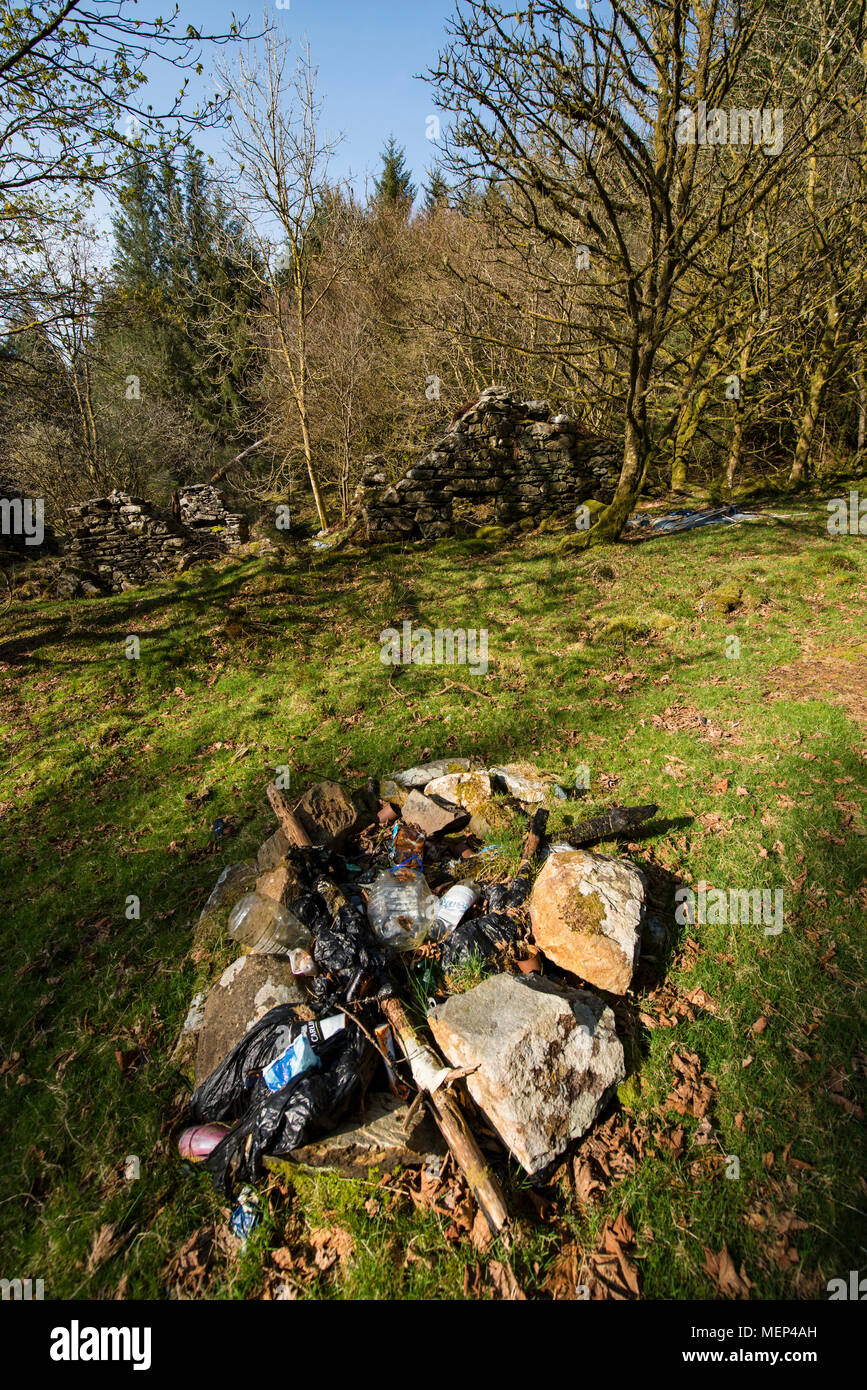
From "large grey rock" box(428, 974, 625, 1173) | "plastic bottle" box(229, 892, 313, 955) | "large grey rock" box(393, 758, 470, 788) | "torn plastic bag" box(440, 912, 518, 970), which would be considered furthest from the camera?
"large grey rock" box(393, 758, 470, 788)

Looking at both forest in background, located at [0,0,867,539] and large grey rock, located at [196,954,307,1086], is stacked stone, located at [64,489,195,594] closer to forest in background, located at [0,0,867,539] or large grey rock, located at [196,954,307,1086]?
forest in background, located at [0,0,867,539]

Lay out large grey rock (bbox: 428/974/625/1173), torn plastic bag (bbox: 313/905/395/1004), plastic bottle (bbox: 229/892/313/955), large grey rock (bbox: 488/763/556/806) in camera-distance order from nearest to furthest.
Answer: large grey rock (bbox: 428/974/625/1173) → torn plastic bag (bbox: 313/905/395/1004) → plastic bottle (bbox: 229/892/313/955) → large grey rock (bbox: 488/763/556/806)

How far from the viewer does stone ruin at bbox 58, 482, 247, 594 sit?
1250 centimetres

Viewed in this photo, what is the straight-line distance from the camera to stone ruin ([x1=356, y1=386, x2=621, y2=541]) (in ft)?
41.9

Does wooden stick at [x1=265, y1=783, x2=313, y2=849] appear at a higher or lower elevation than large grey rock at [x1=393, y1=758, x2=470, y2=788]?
lower

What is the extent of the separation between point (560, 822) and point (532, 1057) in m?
2.09

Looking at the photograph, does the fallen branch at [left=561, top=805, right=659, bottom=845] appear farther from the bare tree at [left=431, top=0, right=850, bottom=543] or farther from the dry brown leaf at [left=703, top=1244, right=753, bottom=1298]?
the bare tree at [left=431, top=0, right=850, bottom=543]

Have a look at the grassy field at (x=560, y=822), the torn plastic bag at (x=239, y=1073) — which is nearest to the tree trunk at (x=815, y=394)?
the grassy field at (x=560, y=822)

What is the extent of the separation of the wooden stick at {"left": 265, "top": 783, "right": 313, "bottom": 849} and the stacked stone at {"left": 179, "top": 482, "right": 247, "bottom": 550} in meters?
11.1

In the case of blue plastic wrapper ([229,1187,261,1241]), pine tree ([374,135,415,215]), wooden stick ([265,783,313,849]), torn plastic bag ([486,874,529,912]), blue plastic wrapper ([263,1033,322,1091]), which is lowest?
blue plastic wrapper ([229,1187,261,1241])

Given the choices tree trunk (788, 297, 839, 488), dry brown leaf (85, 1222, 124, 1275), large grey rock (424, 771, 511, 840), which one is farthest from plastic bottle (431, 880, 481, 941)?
tree trunk (788, 297, 839, 488)

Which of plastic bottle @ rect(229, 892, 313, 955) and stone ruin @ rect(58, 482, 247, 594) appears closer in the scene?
plastic bottle @ rect(229, 892, 313, 955)

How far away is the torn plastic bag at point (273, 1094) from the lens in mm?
2674

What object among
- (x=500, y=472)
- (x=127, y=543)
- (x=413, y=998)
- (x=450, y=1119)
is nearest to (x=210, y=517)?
(x=127, y=543)
